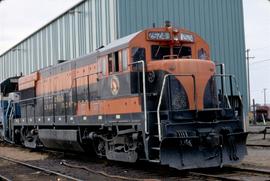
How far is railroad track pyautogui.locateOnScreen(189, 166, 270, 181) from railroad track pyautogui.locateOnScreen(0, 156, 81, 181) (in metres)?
3.19

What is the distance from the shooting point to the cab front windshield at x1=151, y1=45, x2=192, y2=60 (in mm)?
12594

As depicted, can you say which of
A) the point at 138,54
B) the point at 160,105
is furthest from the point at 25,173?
the point at 138,54

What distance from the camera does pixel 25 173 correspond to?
1332cm

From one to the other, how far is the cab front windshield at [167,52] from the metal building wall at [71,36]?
12.1 meters

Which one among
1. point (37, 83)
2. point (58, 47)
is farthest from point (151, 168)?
point (58, 47)

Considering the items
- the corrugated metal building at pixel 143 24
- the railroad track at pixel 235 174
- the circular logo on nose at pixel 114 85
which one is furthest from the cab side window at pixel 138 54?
the corrugated metal building at pixel 143 24

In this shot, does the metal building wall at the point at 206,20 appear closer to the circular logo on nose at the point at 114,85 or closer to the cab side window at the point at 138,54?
the circular logo on nose at the point at 114,85

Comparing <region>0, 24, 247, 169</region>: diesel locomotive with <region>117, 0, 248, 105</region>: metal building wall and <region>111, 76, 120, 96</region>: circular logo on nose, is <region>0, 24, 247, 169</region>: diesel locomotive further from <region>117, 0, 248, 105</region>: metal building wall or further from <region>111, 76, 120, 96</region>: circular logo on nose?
<region>117, 0, 248, 105</region>: metal building wall

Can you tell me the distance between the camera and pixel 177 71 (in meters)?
11.8

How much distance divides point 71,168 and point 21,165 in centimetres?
235

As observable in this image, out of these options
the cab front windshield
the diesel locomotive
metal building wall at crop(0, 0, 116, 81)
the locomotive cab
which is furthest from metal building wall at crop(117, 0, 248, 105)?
the locomotive cab

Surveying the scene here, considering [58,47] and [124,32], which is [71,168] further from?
[58,47]

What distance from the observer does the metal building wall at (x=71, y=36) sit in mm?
25642

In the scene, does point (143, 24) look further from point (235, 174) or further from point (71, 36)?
point (235, 174)
